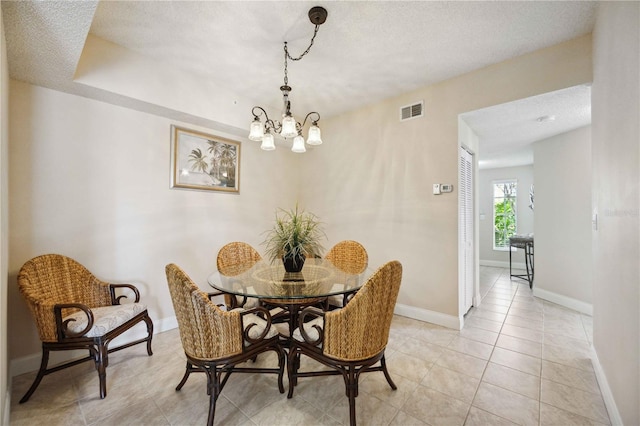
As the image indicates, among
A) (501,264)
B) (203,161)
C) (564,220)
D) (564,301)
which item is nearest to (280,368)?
(203,161)

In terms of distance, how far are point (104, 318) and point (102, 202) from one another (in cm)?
113

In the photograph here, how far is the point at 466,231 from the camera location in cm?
329

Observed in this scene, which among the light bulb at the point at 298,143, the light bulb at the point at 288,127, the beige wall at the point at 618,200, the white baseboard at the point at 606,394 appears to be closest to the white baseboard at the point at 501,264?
the white baseboard at the point at 606,394

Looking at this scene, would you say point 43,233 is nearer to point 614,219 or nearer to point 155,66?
point 155,66

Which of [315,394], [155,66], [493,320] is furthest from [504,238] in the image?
[155,66]

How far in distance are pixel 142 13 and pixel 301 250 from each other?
218 cm

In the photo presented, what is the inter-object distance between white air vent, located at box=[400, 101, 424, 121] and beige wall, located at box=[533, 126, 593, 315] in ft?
7.35

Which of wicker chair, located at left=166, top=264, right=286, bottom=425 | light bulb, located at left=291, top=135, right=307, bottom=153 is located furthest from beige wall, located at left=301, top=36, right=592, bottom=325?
wicker chair, located at left=166, top=264, right=286, bottom=425

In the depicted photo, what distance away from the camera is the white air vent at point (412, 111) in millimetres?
3164

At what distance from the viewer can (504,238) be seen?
644cm

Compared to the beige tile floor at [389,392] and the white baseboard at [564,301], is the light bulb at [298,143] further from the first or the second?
the white baseboard at [564,301]

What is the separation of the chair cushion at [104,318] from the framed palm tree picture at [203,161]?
4.37 feet

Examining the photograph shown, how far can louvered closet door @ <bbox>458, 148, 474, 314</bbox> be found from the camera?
9.78ft

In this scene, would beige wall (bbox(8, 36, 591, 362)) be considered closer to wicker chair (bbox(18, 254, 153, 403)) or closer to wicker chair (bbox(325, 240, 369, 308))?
wicker chair (bbox(18, 254, 153, 403))
